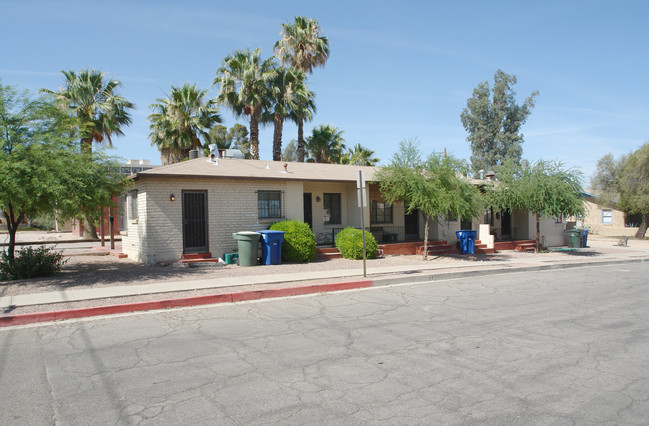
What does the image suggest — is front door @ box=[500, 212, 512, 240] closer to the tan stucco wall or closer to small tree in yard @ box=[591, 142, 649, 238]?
small tree in yard @ box=[591, 142, 649, 238]

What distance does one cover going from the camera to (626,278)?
13.6 meters

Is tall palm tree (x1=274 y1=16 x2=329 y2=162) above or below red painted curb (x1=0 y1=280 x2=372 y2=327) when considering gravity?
above

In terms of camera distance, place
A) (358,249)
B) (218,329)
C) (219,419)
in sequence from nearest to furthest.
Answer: (219,419), (218,329), (358,249)

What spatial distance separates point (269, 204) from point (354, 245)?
11.8ft

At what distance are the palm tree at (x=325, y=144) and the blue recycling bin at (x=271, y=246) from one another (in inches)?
751

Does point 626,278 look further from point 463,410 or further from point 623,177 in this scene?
point 623,177

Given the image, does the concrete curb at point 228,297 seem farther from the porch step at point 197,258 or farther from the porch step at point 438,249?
the porch step at point 197,258

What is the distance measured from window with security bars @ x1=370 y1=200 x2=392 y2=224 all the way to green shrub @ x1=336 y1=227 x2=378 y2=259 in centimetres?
368

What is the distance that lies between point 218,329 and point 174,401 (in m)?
2.84

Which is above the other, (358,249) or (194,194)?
(194,194)

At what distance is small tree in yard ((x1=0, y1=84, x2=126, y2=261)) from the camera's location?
1025cm

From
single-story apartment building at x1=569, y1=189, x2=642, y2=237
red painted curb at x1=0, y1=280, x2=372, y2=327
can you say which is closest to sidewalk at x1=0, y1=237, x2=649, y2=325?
red painted curb at x1=0, y1=280, x2=372, y2=327

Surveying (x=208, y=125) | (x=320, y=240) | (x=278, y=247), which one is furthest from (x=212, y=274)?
(x=208, y=125)

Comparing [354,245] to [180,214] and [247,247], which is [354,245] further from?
[180,214]
